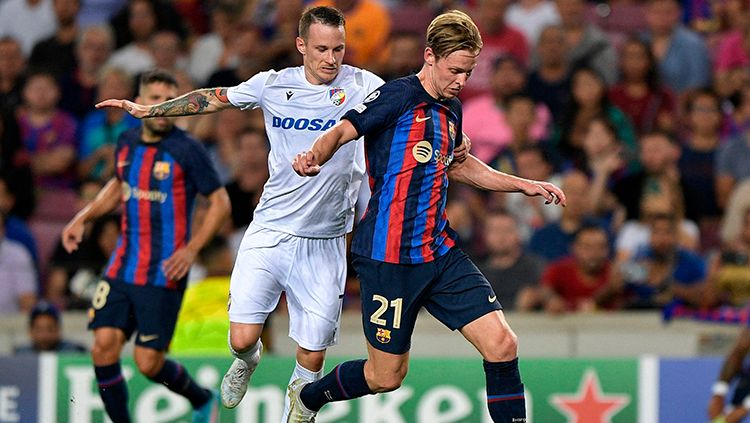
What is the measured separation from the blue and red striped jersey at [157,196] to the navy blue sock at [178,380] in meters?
0.55

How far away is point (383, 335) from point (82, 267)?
5.24m

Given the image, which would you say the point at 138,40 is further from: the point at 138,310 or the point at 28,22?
the point at 138,310

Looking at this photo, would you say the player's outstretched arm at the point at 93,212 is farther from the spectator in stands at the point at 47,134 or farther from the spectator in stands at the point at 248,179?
the spectator in stands at the point at 47,134

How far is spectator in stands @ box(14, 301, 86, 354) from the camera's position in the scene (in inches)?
453

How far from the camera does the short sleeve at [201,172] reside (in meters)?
9.57

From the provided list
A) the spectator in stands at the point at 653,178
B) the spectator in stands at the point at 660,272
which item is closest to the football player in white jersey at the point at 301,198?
the spectator in stands at the point at 660,272

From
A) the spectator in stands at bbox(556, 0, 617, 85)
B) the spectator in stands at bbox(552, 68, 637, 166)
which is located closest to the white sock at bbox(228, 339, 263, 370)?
the spectator in stands at bbox(552, 68, 637, 166)

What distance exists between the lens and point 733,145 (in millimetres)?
13117

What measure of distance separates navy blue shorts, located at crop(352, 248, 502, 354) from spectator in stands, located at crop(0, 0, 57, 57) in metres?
8.45

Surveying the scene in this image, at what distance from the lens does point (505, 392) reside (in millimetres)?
7805

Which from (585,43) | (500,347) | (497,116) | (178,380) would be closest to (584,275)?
(497,116)

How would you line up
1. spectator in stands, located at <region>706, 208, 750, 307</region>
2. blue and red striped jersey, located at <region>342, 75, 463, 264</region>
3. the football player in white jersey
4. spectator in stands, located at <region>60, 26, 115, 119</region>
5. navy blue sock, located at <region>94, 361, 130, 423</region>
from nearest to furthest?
blue and red striped jersey, located at <region>342, 75, 463, 264</region> < the football player in white jersey < navy blue sock, located at <region>94, 361, 130, 423</region> < spectator in stands, located at <region>706, 208, 750, 307</region> < spectator in stands, located at <region>60, 26, 115, 119</region>

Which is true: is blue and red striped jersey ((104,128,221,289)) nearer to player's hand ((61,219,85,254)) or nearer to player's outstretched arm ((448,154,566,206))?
player's hand ((61,219,85,254))

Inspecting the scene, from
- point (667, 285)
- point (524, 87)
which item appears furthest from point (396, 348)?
point (524, 87)
